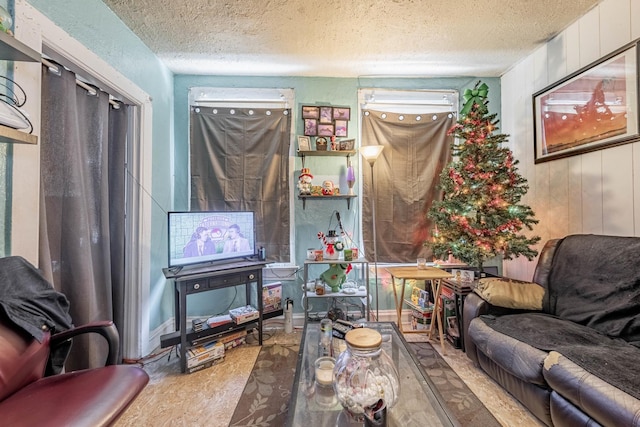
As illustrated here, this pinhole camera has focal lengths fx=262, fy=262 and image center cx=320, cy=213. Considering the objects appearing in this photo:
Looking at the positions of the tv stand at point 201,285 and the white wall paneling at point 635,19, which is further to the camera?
the tv stand at point 201,285

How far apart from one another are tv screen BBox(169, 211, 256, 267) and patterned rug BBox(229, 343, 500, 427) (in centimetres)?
94

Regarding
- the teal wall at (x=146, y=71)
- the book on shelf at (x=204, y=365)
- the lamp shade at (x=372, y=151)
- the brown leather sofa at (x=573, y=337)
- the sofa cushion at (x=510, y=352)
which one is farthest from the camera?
the lamp shade at (x=372, y=151)

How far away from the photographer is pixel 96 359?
1721 mm

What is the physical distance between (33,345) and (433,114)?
3413 mm

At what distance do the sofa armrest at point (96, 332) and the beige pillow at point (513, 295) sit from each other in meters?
2.25

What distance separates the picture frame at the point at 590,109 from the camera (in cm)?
176

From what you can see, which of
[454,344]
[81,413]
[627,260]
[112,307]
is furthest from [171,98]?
[627,260]

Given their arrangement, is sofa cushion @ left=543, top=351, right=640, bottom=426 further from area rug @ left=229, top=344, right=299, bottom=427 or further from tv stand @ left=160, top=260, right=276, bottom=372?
tv stand @ left=160, top=260, right=276, bottom=372

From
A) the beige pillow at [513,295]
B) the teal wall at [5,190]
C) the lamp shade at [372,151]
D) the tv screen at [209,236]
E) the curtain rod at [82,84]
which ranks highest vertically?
the curtain rod at [82,84]

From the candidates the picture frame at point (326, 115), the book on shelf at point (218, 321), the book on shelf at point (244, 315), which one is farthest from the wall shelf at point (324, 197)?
the book on shelf at point (218, 321)

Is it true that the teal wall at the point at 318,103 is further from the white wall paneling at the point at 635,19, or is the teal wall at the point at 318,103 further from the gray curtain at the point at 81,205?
the white wall paneling at the point at 635,19

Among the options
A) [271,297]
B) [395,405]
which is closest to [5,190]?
[271,297]

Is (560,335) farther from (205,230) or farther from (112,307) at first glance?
(112,307)

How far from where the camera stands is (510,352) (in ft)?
4.96
